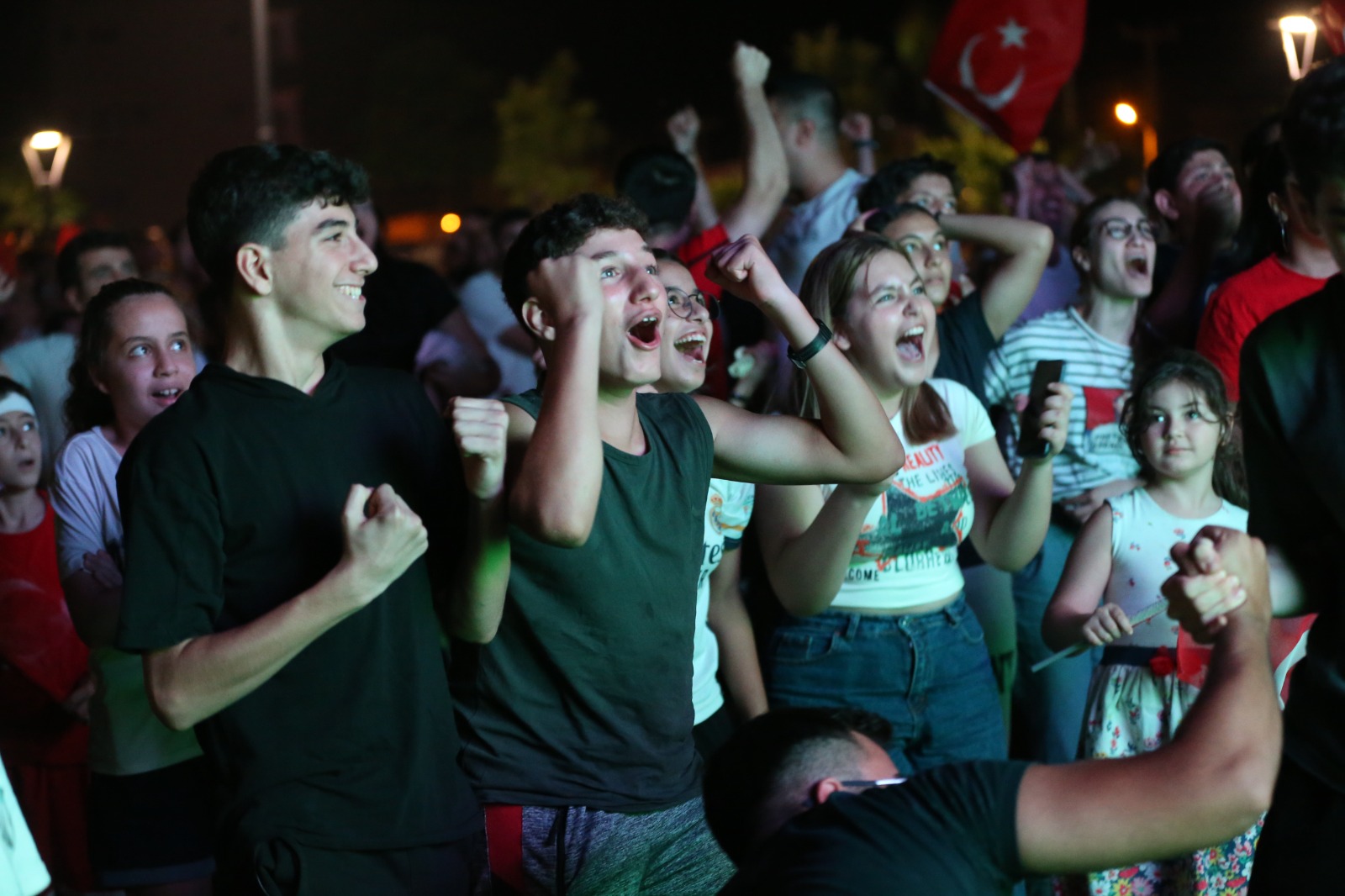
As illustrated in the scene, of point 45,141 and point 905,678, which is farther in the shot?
point 45,141

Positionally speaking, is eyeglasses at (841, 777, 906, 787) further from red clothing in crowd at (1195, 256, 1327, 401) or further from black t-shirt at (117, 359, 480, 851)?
red clothing in crowd at (1195, 256, 1327, 401)

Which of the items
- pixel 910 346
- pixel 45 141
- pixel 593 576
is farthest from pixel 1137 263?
pixel 45 141

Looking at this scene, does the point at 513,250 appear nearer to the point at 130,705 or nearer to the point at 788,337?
the point at 788,337

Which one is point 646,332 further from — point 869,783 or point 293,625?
point 869,783

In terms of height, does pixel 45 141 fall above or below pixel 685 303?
above

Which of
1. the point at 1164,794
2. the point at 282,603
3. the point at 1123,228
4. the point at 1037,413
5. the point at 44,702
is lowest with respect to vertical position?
the point at 44,702

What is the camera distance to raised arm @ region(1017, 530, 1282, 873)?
193 cm

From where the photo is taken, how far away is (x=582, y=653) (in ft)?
9.27

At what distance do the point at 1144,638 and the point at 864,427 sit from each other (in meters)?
1.42

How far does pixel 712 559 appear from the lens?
3693 millimetres

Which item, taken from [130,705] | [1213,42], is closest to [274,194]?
[130,705]

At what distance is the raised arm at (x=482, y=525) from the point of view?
255 cm

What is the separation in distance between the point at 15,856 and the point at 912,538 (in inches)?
98.6

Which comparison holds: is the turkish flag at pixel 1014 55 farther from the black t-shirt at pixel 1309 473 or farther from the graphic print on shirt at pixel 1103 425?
the black t-shirt at pixel 1309 473
